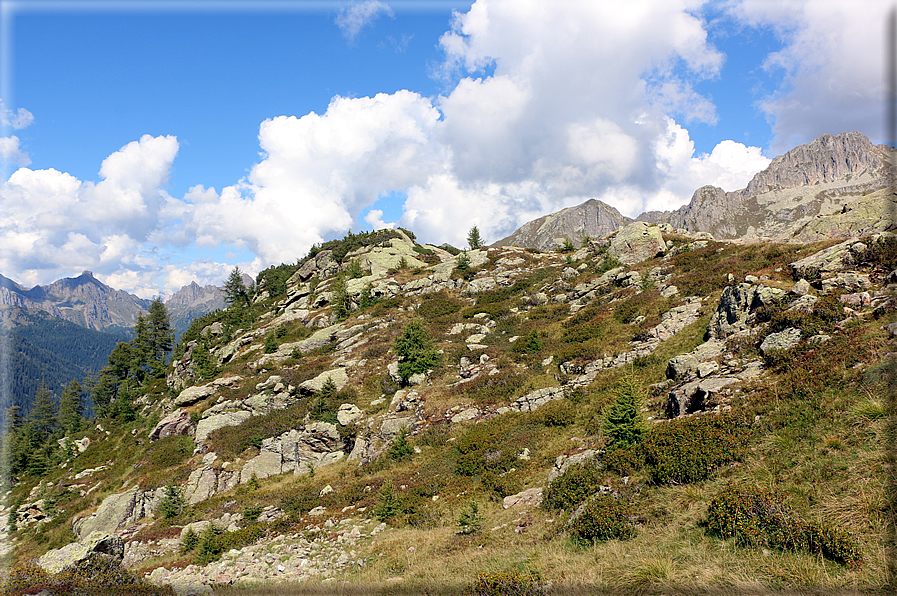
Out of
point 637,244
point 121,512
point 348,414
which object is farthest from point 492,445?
point 637,244

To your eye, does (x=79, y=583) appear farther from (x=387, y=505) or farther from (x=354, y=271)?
(x=354, y=271)

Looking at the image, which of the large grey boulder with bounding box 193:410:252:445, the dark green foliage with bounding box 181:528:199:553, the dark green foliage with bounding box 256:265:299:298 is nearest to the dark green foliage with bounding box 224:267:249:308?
the dark green foliage with bounding box 256:265:299:298

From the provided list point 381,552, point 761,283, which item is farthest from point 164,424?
A: point 761,283

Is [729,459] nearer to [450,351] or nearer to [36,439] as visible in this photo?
[450,351]

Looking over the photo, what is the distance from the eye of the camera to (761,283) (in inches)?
725

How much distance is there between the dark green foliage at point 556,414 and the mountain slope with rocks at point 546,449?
16 centimetres

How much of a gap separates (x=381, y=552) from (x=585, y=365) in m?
14.9

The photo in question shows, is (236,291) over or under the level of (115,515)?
over

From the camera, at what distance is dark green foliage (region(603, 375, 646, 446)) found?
12266 mm

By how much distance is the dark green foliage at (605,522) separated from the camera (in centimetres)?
862

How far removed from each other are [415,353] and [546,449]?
13714 millimetres

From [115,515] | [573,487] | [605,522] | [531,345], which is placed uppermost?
[531,345]

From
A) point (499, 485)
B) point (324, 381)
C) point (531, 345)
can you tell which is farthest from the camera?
point (324, 381)

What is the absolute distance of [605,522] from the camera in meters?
8.83
